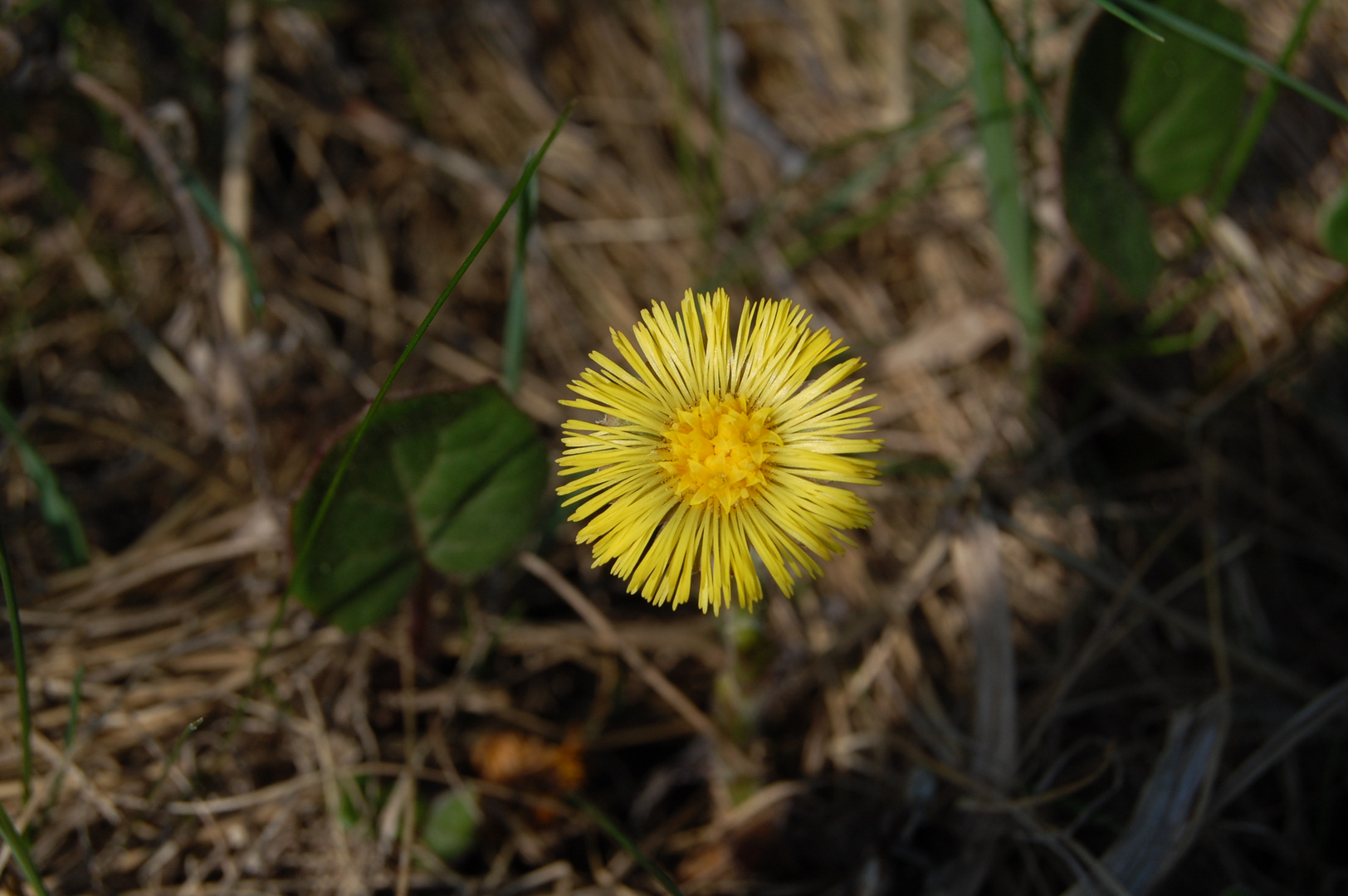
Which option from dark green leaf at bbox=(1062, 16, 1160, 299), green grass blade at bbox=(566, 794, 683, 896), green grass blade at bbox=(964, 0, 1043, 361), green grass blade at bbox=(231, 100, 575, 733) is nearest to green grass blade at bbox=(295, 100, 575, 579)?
green grass blade at bbox=(231, 100, 575, 733)

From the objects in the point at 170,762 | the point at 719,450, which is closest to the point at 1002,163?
the point at 719,450

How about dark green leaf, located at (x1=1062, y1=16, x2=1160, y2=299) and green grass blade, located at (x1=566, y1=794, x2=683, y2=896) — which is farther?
dark green leaf, located at (x1=1062, y1=16, x2=1160, y2=299)

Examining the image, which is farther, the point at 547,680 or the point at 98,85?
the point at 547,680

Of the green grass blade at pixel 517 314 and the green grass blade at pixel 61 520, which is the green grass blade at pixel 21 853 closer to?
the green grass blade at pixel 61 520

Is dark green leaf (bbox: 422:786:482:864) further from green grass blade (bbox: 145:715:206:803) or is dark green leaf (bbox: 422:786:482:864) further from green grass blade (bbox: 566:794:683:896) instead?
green grass blade (bbox: 145:715:206:803)

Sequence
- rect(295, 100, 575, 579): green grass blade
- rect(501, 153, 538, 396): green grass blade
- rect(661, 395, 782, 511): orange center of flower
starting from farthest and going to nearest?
rect(501, 153, 538, 396): green grass blade < rect(661, 395, 782, 511): orange center of flower < rect(295, 100, 575, 579): green grass blade

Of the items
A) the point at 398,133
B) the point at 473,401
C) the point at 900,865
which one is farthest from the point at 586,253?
the point at 900,865

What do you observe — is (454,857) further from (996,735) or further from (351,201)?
(351,201)
